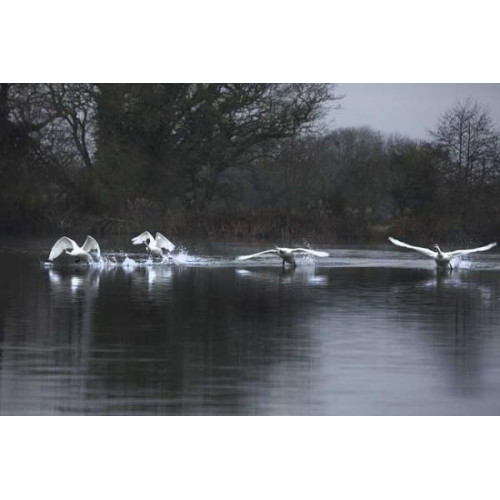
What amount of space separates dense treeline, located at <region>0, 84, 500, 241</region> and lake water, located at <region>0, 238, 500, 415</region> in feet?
66.6

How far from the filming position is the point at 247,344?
39.4 feet

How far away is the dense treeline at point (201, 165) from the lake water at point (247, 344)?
20.3 metres

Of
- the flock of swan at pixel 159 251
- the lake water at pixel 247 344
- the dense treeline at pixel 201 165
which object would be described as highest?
the dense treeline at pixel 201 165

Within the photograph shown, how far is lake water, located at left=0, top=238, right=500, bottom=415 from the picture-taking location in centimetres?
919

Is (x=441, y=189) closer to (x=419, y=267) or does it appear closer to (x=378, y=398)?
(x=419, y=267)

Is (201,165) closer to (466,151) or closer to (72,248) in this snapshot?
(466,151)

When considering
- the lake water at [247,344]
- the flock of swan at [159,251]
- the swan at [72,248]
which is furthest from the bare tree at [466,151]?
the swan at [72,248]

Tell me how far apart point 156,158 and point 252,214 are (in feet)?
18.0

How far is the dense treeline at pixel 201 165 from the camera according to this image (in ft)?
137

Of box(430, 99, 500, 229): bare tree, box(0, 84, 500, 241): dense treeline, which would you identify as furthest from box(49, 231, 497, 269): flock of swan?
box(0, 84, 500, 241): dense treeline

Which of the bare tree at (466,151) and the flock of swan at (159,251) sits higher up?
the bare tree at (466,151)

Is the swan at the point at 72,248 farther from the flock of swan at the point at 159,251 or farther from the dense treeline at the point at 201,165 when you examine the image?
the dense treeline at the point at 201,165

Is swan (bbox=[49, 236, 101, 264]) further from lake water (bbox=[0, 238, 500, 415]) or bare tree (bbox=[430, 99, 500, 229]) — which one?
bare tree (bbox=[430, 99, 500, 229])
